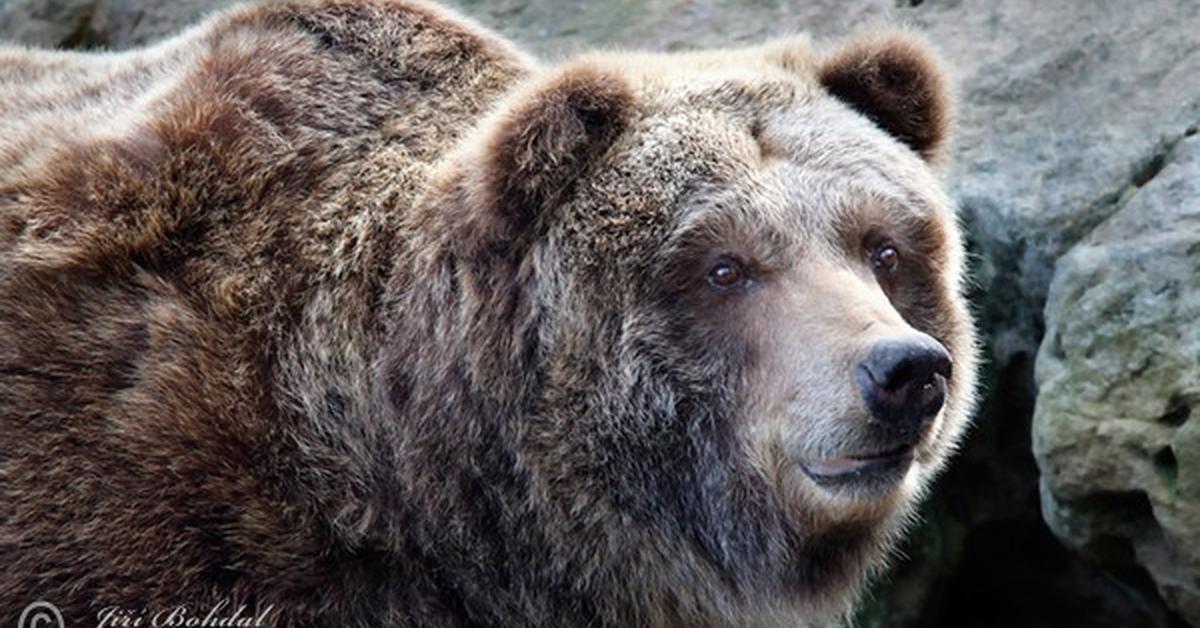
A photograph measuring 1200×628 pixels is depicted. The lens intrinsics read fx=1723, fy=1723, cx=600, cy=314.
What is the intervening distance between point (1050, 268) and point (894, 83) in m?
1.43

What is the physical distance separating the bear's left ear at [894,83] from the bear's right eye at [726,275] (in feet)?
2.49

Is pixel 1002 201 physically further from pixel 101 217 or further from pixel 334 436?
pixel 101 217

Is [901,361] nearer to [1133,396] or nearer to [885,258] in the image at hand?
[885,258]

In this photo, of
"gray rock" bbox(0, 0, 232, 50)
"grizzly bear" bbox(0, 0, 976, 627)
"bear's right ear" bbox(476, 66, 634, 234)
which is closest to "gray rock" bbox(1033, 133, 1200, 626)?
"grizzly bear" bbox(0, 0, 976, 627)

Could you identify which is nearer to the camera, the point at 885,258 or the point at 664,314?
the point at 664,314

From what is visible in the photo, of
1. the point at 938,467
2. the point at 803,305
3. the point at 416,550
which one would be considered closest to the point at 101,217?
the point at 416,550

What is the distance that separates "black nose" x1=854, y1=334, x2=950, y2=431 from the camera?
381cm

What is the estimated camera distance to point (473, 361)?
4242mm

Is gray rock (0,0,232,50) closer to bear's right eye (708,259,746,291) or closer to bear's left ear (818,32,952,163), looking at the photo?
bear's left ear (818,32,952,163)

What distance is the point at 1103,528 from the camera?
209 inches

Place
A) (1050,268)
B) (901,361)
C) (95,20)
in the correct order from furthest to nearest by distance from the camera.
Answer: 1. (95,20)
2. (1050,268)
3. (901,361)

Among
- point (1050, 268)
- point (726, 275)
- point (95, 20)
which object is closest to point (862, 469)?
point (726, 275)

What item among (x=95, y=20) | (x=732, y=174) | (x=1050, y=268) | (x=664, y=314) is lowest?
(x=95, y=20)

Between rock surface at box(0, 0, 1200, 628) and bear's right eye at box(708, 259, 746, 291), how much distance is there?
1.55m
